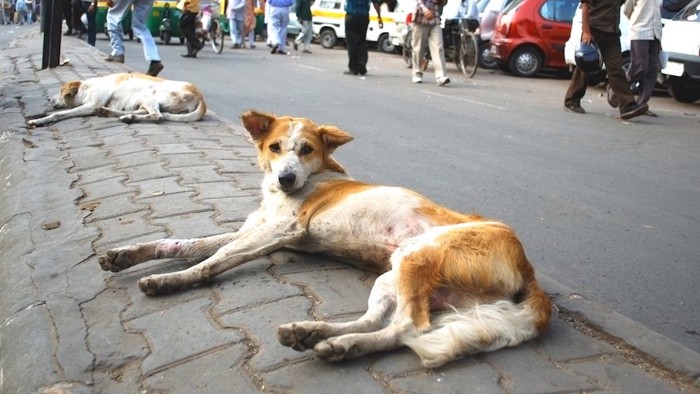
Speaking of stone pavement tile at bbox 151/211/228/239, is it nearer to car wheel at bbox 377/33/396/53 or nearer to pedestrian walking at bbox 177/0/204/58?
pedestrian walking at bbox 177/0/204/58

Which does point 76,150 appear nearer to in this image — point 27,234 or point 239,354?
point 27,234

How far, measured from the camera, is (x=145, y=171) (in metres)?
5.55

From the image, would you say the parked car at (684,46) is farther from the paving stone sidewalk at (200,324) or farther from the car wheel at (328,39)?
the car wheel at (328,39)

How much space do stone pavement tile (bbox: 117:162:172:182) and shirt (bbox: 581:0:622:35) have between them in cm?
694

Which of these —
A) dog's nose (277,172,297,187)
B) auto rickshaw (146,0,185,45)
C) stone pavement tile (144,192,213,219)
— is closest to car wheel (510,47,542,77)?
auto rickshaw (146,0,185,45)

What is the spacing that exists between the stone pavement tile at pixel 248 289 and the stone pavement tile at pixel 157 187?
152 centimetres

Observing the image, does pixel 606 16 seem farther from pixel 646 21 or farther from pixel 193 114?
pixel 193 114

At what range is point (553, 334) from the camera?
3.06 meters

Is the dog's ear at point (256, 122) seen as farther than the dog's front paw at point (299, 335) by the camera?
Yes

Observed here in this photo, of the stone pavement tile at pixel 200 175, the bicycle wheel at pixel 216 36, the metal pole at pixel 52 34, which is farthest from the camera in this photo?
the bicycle wheel at pixel 216 36

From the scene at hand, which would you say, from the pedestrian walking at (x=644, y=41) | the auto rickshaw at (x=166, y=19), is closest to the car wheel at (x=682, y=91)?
the pedestrian walking at (x=644, y=41)

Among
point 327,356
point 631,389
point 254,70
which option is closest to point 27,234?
point 327,356

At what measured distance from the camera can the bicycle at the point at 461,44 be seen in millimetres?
17094

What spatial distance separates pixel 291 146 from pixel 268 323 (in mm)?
1094
